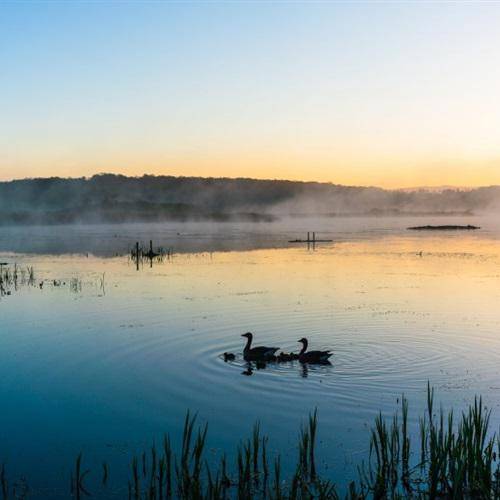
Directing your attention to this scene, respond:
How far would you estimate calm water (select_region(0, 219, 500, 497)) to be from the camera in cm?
1157

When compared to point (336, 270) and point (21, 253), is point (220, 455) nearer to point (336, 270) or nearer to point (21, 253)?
point (336, 270)

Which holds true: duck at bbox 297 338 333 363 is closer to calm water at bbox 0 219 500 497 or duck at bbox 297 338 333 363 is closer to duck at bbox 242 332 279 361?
calm water at bbox 0 219 500 497

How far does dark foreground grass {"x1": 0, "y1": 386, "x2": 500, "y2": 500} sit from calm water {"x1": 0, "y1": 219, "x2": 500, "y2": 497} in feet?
1.10

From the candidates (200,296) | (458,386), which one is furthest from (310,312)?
(458,386)

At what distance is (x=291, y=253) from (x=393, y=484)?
4336cm

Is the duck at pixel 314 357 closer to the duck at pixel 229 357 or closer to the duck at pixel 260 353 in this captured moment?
the duck at pixel 260 353

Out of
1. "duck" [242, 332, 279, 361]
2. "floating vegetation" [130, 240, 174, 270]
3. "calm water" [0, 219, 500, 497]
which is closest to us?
Answer: "calm water" [0, 219, 500, 497]

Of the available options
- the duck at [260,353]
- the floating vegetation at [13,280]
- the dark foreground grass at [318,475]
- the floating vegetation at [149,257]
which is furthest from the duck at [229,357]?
the floating vegetation at [149,257]

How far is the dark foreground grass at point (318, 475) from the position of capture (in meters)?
8.34

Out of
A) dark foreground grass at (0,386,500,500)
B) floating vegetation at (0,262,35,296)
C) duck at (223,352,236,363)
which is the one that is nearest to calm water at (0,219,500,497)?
duck at (223,352,236,363)

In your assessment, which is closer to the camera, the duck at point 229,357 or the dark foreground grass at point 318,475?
the dark foreground grass at point 318,475

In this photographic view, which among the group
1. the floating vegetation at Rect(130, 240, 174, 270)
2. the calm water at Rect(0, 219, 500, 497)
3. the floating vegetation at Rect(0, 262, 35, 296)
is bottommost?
the calm water at Rect(0, 219, 500, 497)

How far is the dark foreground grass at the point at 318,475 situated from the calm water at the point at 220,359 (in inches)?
13.2

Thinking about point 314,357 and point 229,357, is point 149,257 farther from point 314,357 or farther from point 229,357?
point 314,357
